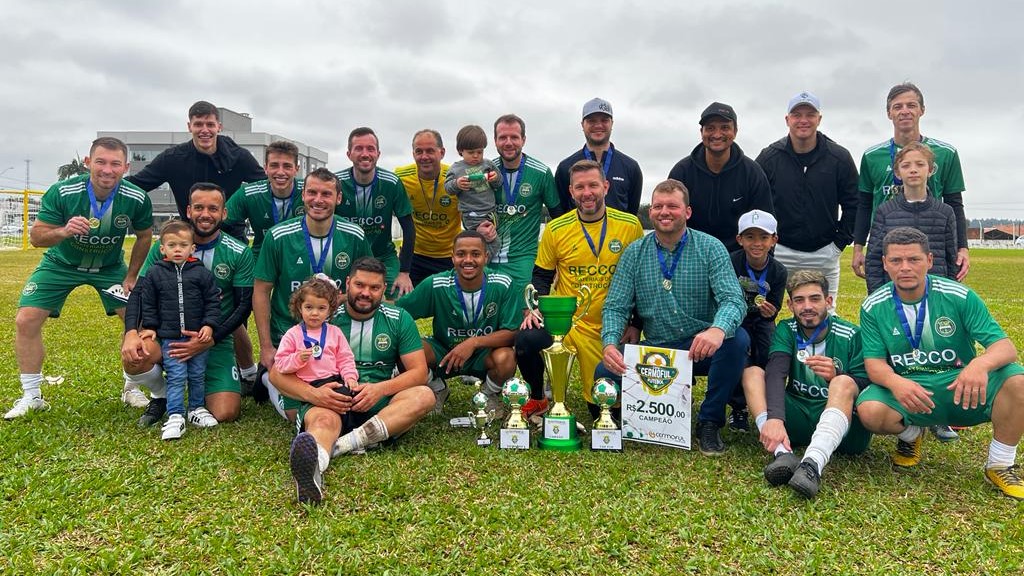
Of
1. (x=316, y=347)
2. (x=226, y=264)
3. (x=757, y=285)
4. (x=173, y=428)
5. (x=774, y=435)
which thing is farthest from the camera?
(x=226, y=264)

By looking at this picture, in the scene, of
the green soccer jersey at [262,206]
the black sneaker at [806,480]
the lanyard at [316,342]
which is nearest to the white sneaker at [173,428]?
the lanyard at [316,342]

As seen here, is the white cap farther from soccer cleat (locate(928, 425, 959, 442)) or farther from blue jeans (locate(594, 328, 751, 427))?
soccer cleat (locate(928, 425, 959, 442))

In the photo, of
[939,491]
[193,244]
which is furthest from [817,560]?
[193,244]

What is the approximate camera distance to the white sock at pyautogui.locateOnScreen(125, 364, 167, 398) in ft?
16.0

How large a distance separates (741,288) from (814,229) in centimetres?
146

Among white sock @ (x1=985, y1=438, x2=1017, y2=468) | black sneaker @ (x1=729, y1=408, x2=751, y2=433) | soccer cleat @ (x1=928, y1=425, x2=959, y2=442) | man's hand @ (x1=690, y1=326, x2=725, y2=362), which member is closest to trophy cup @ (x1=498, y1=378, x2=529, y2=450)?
man's hand @ (x1=690, y1=326, x2=725, y2=362)

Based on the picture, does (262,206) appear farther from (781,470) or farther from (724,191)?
(781,470)

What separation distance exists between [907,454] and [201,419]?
4.59m

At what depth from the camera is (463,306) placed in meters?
5.04

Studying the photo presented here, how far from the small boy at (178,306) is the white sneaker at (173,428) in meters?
0.11

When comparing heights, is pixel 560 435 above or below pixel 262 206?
below

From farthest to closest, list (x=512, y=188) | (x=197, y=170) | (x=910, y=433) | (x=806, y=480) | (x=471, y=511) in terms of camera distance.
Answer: (x=197, y=170) < (x=512, y=188) < (x=910, y=433) < (x=806, y=480) < (x=471, y=511)

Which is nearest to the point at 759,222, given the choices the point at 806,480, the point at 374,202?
the point at 806,480

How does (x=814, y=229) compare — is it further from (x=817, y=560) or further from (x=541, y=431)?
(x=817, y=560)
